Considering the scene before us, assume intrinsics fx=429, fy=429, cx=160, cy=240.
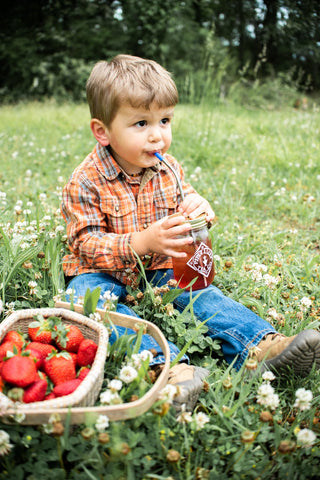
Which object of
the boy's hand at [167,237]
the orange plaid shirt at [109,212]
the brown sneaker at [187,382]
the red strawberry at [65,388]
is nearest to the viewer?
the red strawberry at [65,388]

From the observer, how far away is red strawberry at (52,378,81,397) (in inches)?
51.2

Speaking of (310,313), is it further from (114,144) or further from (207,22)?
(207,22)

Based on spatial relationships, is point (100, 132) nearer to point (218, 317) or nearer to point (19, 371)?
point (218, 317)

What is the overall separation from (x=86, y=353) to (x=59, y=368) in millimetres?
113

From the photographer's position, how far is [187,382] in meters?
1.48

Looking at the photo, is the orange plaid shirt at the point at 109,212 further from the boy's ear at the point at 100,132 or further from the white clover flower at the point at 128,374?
the white clover flower at the point at 128,374

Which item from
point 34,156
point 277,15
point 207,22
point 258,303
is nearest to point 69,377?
point 258,303

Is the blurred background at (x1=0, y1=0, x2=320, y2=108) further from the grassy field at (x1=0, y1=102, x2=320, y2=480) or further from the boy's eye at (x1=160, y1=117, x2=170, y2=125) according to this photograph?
the boy's eye at (x1=160, y1=117, x2=170, y2=125)

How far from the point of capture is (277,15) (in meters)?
9.79

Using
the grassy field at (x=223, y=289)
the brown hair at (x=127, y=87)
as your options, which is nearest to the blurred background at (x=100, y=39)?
the grassy field at (x=223, y=289)

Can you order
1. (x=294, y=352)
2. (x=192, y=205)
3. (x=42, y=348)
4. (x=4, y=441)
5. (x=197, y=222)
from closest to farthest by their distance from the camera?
(x=4, y=441) < (x=42, y=348) < (x=294, y=352) < (x=197, y=222) < (x=192, y=205)

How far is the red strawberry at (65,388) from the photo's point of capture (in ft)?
4.27

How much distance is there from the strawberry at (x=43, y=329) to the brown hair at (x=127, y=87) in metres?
0.95

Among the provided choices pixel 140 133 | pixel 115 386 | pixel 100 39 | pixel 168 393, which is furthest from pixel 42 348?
pixel 100 39
